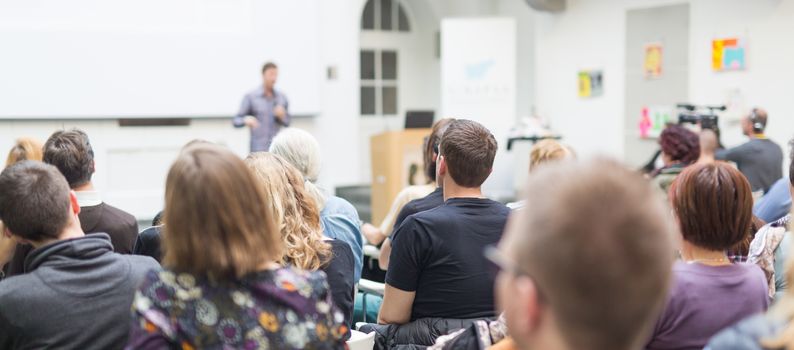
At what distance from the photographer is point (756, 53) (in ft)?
25.1

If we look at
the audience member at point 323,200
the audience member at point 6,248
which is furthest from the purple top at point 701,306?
the audience member at point 6,248

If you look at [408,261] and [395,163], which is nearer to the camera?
[408,261]

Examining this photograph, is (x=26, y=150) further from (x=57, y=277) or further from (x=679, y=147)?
(x=679, y=147)

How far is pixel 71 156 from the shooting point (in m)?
3.36

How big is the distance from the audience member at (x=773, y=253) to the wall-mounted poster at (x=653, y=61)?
589 centimetres

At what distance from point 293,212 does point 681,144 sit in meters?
3.41

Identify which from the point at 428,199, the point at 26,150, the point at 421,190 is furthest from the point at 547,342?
the point at 26,150

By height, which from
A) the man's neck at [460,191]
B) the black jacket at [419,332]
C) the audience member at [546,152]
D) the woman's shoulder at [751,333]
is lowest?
the black jacket at [419,332]

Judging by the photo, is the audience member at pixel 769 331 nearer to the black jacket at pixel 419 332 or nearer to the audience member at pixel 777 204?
the black jacket at pixel 419 332

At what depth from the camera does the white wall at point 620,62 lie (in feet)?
24.6

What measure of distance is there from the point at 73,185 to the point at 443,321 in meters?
1.59

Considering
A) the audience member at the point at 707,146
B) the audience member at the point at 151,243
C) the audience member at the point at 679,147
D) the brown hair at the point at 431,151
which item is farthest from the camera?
the audience member at the point at 679,147

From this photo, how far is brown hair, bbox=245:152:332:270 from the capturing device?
8.14 feet

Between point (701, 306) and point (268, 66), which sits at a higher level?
point (268, 66)
